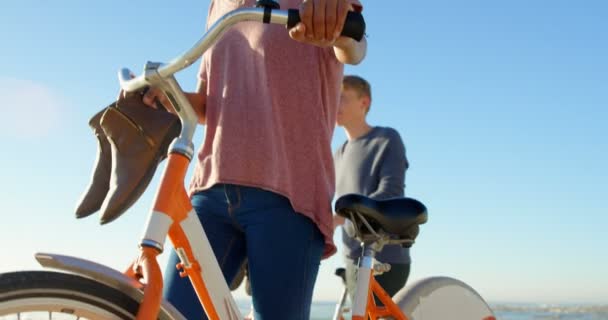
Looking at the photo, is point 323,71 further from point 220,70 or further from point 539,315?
point 539,315

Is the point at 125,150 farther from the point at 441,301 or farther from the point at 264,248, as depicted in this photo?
the point at 441,301

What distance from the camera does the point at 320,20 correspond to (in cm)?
161

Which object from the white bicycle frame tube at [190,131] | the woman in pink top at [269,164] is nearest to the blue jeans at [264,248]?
the woman in pink top at [269,164]

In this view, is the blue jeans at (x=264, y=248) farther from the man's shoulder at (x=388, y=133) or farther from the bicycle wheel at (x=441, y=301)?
the man's shoulder at (x=388, y=133)

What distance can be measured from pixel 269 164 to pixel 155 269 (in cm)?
59

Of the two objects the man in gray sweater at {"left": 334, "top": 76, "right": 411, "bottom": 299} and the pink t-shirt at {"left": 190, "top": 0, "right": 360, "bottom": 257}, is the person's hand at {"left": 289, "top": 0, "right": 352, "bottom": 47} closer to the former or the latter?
the pink t-shirt at {"left": 190, "top": 0, "right": 360, "bottom": 257}

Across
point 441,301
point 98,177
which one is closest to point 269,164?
point 98,177

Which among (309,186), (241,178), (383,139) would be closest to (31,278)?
(241,178)

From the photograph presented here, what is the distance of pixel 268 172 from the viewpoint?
204 cm

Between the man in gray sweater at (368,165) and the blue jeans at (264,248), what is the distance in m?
1.70

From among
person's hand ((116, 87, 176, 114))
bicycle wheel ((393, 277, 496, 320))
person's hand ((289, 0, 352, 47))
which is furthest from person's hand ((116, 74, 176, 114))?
bicycle wheel ((393, 277, 496, 320))

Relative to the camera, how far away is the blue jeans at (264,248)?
1999 mm

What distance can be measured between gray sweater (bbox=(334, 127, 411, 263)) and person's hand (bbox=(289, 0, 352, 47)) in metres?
2.23

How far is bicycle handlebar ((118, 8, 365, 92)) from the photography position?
1.60m
